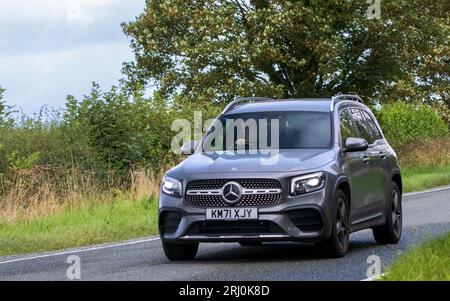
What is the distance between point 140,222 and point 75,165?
544 centimetres

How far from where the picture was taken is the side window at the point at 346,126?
13.7 m

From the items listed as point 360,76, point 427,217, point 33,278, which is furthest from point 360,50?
point 33,278

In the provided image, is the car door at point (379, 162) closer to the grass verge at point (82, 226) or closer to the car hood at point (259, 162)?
the car hood at point (259, 162)

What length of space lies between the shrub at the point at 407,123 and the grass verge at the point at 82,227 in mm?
23581

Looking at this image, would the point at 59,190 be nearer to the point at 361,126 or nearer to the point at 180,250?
the point at 361,126

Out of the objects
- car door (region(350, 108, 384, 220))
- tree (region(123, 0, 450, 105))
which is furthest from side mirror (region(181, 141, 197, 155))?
tree (region(123, 0, 450, 105))

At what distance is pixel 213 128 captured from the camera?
1405cm

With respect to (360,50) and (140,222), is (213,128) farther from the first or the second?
(360,50)

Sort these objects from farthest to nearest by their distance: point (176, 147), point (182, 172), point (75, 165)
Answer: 1. point (176, 147)
2. point (75, 165)
3. point (182, 172)

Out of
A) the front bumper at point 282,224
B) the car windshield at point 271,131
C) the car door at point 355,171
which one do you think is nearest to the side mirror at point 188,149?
the car windshield at point 271,131

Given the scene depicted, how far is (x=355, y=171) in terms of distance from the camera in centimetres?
1336

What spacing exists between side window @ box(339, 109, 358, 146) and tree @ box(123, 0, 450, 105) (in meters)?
26.6

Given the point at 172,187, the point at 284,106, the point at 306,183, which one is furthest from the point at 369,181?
the point at 172,187
